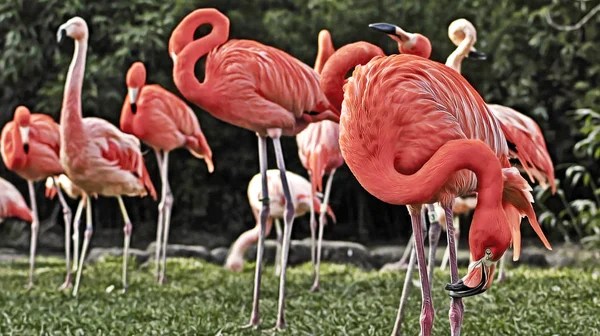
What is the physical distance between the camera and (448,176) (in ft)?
7.36

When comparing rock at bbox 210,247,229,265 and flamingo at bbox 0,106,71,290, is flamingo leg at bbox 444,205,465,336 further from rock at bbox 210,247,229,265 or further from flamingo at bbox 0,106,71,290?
rock at bbox 210,247,229,265

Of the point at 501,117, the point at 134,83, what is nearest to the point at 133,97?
the point at 134,83

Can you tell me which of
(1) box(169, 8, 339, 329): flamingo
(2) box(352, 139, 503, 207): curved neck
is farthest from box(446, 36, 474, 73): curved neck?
(2) box(352, 139, 503, 207): curved neck

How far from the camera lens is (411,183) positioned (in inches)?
89.1

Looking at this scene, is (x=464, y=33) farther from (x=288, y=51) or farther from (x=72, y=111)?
(x=288, y=51)

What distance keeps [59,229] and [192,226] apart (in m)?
1.52

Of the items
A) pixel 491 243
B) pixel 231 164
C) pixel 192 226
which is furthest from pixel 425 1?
pixel 491 243

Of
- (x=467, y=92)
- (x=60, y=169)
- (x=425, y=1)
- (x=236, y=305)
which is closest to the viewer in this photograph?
(x=467, y=92)

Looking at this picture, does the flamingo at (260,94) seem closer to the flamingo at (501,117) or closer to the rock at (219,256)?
the flamingo at (501,117)

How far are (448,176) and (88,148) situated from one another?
308cm

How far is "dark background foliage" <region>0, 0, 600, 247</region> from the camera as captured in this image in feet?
26.3

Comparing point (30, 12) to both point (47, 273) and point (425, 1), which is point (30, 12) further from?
point (425, 1)

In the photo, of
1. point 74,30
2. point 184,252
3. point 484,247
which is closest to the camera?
point 484,247

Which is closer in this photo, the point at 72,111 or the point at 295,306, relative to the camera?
the point at 295,306
